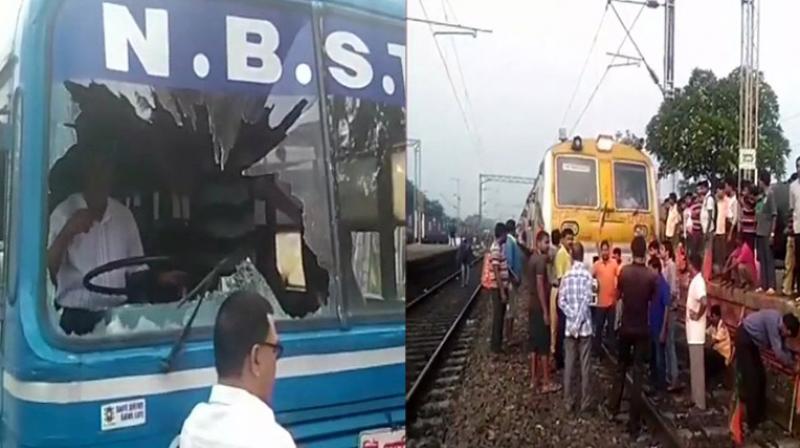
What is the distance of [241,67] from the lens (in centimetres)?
132

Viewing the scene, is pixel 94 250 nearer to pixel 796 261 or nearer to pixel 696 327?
pixel 696 327

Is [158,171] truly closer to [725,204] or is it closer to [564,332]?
[564,332]

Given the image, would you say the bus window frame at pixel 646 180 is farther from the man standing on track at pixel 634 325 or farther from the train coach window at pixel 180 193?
the train coach window at pixel 180 193

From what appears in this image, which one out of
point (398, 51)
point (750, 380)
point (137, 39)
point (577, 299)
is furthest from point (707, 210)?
point (137, 39)

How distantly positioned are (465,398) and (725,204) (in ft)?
2.55

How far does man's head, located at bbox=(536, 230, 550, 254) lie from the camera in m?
1.79

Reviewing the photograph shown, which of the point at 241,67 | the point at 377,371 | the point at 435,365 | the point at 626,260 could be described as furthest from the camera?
the point at 626,260

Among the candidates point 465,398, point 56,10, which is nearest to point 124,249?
point 56,10

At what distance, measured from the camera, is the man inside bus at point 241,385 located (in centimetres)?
125

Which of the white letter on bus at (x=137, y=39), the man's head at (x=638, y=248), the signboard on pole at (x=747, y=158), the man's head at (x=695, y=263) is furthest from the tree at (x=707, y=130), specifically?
the white letter on bus at (x=137, y=39)

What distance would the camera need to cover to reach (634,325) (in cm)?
204

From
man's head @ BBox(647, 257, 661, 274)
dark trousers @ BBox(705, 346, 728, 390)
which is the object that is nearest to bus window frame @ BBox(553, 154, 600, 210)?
man's head @ BBox(647, 257, 661, 274)

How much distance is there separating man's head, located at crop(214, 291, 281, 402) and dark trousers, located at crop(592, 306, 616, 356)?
0.94m

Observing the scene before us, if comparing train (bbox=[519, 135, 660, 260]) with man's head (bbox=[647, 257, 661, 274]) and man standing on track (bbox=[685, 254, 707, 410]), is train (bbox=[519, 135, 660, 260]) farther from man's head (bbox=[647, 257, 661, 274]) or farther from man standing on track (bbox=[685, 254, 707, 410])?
man standing on track (bbox=[685, 254, 707, 410])
